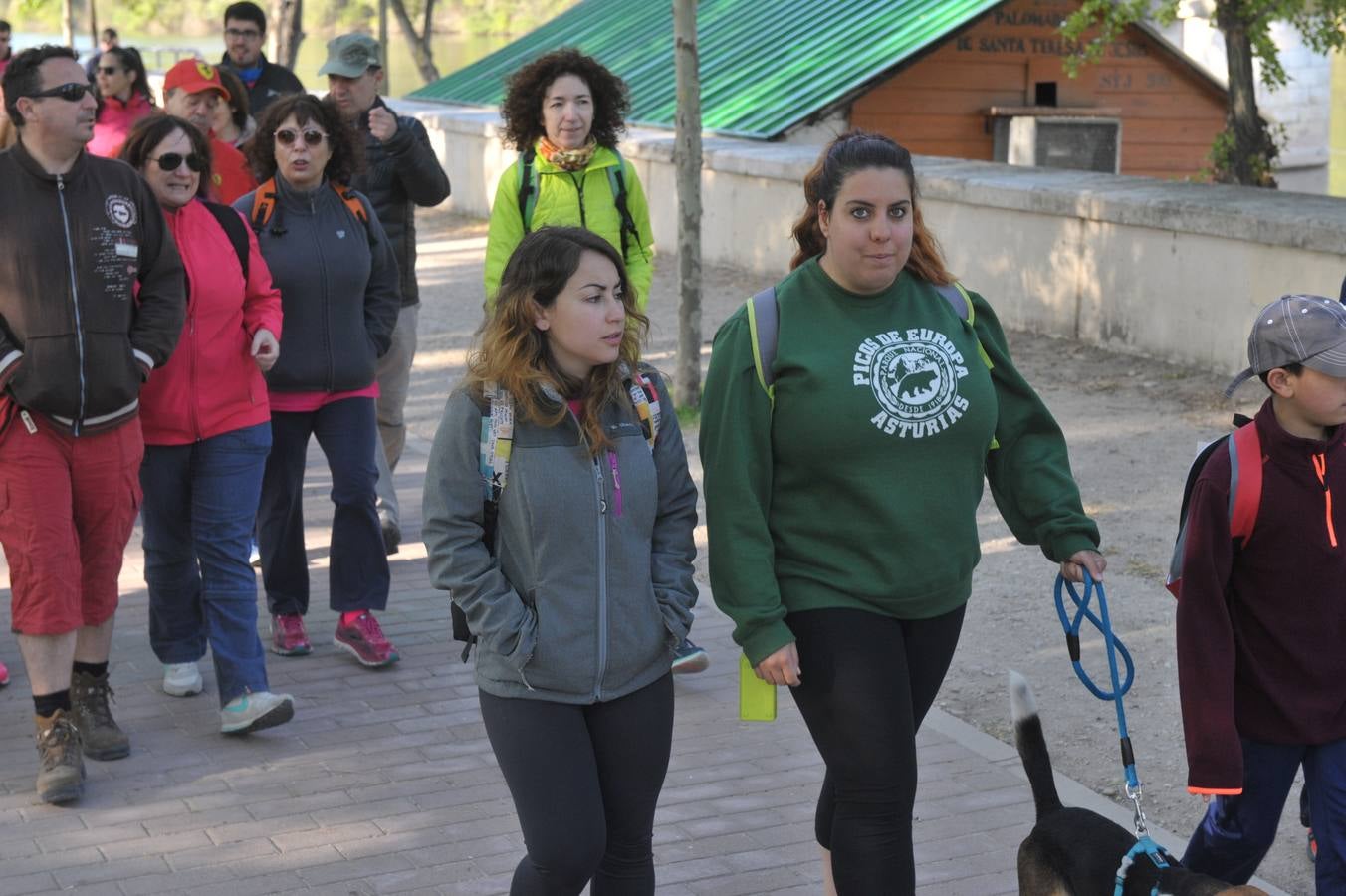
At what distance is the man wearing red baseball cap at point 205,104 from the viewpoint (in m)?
7.10

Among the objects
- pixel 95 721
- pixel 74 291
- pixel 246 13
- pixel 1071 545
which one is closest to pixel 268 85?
pixel 246 13

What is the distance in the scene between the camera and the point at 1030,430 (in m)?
3.88

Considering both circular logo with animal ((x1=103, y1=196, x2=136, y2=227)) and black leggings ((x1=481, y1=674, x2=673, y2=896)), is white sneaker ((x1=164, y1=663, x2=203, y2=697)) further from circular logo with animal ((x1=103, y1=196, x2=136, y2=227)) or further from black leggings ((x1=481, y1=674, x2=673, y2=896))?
black leggings ((x1=481, y1=674, x2=673, y2=896))

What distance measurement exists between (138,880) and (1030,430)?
270 cm

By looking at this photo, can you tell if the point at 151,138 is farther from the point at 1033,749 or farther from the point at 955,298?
the point at 1033,749

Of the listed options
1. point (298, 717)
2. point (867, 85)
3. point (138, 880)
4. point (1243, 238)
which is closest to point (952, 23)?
point (867, 85)

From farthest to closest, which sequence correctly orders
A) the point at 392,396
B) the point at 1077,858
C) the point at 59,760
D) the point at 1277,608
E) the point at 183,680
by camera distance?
the point at 392,396 < the point at 183,680 < the point at 59,760 < the point at 1277,608 < the point at 1077,858

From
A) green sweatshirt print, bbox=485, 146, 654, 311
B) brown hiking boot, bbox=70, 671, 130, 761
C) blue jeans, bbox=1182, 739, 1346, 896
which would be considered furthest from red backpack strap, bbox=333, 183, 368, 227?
blue jeans, bbox=1182, 739, 1346, 896

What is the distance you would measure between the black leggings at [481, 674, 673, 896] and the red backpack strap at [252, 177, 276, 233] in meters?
3.08

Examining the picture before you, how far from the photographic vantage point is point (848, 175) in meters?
3.60

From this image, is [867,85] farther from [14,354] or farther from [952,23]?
[14,354]

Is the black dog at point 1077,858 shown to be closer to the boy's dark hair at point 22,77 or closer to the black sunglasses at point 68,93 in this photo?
the black sunglasses at point 68,93

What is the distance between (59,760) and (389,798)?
1.01 metres

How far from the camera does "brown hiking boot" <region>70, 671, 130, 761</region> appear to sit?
5508 millimetres
